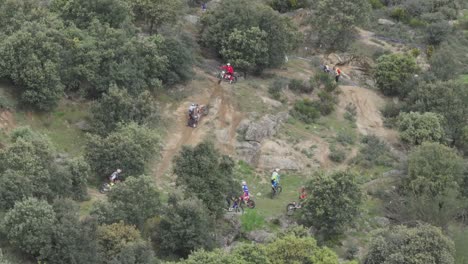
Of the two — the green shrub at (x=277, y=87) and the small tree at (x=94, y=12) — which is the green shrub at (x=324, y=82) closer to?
the green shrub at (x=277, y=87)

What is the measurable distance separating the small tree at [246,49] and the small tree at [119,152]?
15.8 meters

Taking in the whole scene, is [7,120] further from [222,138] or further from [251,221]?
[251,221]

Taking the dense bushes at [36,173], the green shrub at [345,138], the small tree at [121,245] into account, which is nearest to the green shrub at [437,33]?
the green shrub at [345,138]

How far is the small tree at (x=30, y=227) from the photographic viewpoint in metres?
33.3

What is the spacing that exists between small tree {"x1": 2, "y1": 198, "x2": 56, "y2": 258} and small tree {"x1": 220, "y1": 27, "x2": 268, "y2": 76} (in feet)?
89.2

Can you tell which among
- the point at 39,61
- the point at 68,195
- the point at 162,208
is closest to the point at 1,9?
the point at 39,61

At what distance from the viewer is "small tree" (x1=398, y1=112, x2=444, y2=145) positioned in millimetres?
53812

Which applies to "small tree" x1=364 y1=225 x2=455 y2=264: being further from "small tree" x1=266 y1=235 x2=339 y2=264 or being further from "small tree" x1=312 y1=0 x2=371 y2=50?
"small tree" x1=312 y1=0 x2=371 y2=50

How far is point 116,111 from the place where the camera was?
47594 millimetres

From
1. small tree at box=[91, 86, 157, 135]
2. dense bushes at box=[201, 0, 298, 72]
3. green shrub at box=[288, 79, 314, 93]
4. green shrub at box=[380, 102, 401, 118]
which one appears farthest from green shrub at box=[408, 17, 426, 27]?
small tree at box=[91, 86, 157, 135]

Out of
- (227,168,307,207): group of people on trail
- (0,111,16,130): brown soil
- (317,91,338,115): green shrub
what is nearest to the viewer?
(227,168,307,207): group of people on trail

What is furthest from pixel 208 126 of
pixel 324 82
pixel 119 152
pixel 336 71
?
pixel 336 71

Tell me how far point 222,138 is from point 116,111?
7944mm

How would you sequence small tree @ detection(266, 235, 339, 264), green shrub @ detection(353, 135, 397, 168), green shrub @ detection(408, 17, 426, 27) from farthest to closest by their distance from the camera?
green shrub @ detection(408, 17, 426, 27), green shrub @ detection(353, 135, 397, 168), small tree @ detection(266, 235, 339, 264)
